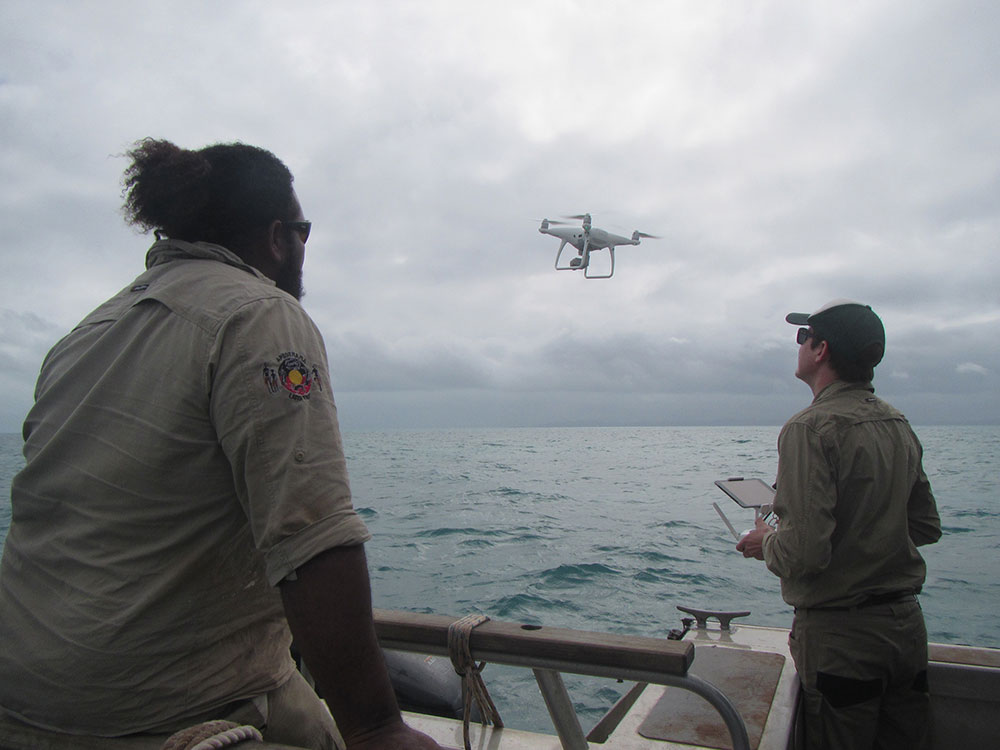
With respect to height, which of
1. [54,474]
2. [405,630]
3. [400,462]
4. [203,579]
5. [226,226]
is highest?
[226,226]

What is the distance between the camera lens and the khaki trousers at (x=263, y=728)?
120 cm

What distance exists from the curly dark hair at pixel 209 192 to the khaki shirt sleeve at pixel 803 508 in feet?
6.27

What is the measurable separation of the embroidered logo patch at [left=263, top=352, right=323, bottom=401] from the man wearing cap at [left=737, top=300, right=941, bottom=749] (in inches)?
73.9

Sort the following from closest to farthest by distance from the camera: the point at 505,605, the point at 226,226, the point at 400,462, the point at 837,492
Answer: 1. the point at 226,226
2. the point at 837,492
3. the point at 505,605
4. the point at 400,462

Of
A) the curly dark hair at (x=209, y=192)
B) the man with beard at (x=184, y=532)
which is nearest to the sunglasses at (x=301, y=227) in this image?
the curly dark hair at (x=209, y=192)

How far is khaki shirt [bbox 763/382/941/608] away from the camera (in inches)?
92.7

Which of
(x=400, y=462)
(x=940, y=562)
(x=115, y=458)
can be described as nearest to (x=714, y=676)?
(x=115, y=458)

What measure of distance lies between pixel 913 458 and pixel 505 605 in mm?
6691

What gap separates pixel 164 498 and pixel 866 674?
7.86 feet

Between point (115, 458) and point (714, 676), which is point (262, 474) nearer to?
point (115, 458)

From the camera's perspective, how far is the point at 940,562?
11172mm

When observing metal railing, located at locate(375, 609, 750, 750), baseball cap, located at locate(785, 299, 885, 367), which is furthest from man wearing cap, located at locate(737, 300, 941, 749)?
metal railing, located at locate(375, 609, 750, 750)

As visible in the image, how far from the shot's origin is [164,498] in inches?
47.0

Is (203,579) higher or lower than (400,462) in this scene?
higher
